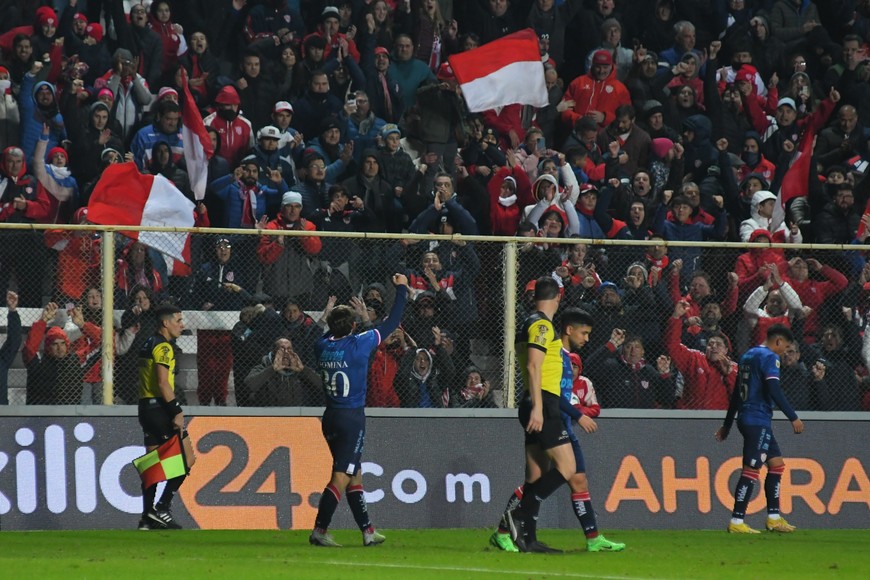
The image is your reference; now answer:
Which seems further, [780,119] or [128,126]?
[780,119]

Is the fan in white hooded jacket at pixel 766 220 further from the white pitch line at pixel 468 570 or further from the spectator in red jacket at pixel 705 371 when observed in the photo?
the white pitch line at pixel 468 570

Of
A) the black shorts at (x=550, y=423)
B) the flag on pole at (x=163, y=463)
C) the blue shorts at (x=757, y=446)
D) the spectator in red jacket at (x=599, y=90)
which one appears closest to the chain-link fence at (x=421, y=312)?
the flag on pole at (x=163, y=463)

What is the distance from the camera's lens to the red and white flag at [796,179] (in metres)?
20.2

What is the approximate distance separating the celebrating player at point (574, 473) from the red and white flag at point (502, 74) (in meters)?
7.83

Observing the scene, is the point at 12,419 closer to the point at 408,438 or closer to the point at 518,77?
the point at 408,438

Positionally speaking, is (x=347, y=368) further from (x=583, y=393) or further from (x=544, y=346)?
(x=583, y=393)

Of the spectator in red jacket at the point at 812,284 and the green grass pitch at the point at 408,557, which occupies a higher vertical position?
the spectator in red jacket at the point at 812,284

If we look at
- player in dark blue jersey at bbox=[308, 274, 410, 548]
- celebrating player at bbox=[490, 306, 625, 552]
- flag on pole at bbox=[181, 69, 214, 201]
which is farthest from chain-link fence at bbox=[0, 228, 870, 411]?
celebrating player at bbox=[490, 306, 625, 552]

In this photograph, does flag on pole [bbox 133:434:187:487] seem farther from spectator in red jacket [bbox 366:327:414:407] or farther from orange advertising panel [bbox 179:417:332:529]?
spectator in red jacket [bbox 366:327:414:407]

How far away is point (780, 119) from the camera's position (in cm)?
2206

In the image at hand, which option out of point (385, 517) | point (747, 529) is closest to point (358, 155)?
point (385, 517)

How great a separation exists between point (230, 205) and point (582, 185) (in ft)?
14.2

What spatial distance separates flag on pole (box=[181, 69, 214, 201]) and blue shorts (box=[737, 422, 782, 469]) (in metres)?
6.74

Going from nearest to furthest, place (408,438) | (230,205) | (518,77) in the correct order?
1. (408,438)
2. (230,205)
3. (518,77)
